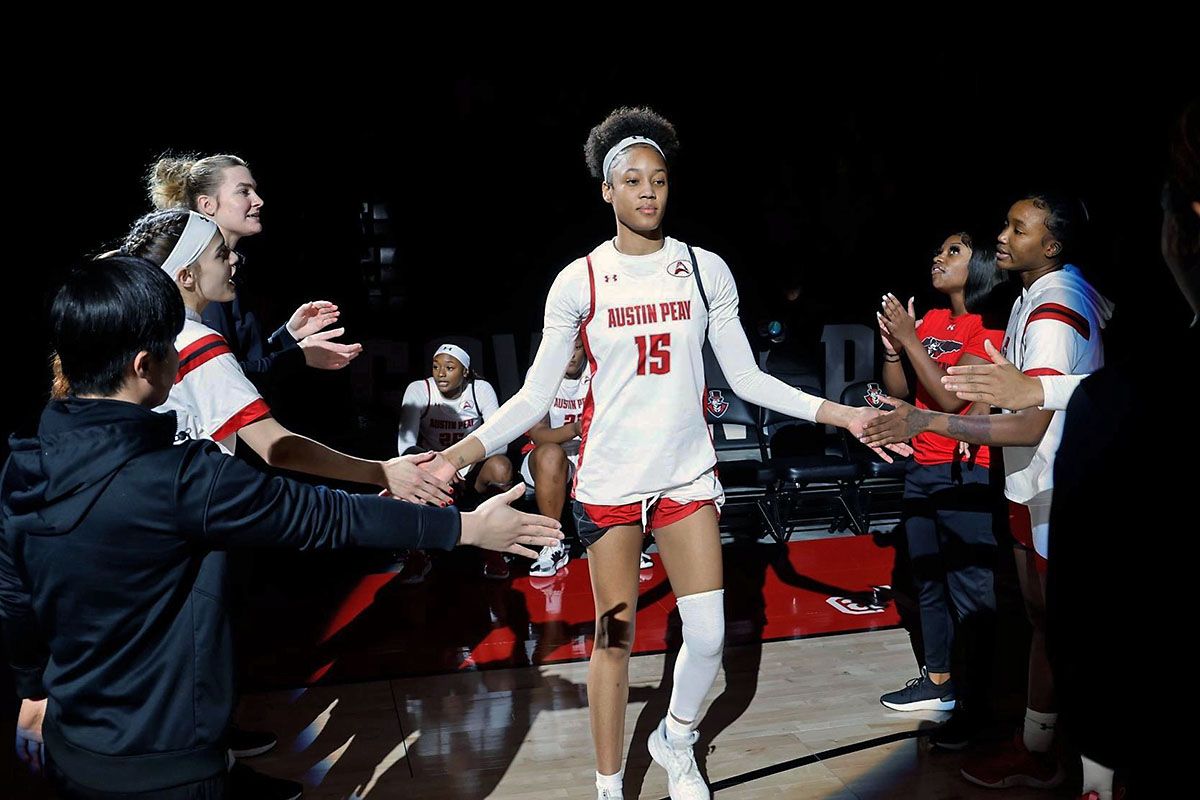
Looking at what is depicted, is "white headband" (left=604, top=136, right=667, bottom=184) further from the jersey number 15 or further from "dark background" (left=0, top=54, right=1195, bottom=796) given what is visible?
"dark background" (left=0, top=54, right=1195, bottom=796)

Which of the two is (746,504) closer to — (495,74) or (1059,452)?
(495,74)

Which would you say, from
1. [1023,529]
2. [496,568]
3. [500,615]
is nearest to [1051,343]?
[1023,529]

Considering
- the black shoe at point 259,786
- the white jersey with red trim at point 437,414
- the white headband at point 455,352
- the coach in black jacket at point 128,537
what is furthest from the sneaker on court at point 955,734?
the white headband at point 455,352

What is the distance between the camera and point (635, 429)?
8.96 feet

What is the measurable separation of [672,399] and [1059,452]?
1.55 meters

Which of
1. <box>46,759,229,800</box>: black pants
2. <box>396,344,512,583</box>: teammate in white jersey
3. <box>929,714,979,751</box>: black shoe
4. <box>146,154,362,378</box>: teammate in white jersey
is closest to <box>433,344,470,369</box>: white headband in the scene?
<box>396,344,512,583</box>: teammate in white jersey

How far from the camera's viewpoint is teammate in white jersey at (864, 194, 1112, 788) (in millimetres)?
2689

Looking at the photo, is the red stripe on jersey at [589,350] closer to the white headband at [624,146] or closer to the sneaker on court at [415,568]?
the white headband at [624,146]

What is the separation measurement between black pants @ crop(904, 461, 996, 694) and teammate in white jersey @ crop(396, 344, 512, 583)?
275cm

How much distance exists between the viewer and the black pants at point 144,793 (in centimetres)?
161

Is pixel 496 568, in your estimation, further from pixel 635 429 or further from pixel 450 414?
pixel 635 429

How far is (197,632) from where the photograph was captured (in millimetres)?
1666

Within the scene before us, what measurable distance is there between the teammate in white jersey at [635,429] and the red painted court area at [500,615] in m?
1.43

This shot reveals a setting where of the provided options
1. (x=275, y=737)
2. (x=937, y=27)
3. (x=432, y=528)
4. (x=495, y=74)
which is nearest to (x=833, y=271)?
(x=937, y=27)
